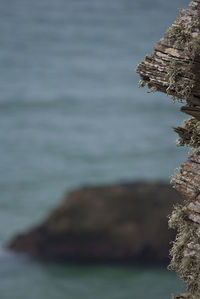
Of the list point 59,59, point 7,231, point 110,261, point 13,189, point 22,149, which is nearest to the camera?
point 110,261

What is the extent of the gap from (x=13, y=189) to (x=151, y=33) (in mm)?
25090

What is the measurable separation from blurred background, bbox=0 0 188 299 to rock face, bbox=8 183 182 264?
2.68 feet

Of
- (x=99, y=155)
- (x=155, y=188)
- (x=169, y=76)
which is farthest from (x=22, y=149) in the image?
(x=169, y=76)

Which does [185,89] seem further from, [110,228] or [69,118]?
[69,118]

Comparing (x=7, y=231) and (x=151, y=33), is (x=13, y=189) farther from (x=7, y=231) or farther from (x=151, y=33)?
(x=151, y=33)

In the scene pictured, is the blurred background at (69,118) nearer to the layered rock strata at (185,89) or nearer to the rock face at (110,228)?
the rock face at (110,228)

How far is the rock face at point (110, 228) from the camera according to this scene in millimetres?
28422

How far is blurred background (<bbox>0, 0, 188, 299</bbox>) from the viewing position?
28.2 meters

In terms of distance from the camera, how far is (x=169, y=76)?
23.5 ft

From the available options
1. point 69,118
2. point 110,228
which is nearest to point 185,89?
point 110,228

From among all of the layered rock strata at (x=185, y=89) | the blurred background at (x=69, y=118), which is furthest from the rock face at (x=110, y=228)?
the layered rock strata at (x=185, y=89)

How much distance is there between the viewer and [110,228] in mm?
28766

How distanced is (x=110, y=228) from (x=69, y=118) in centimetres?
1847

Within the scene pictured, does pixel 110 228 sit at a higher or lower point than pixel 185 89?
higher
